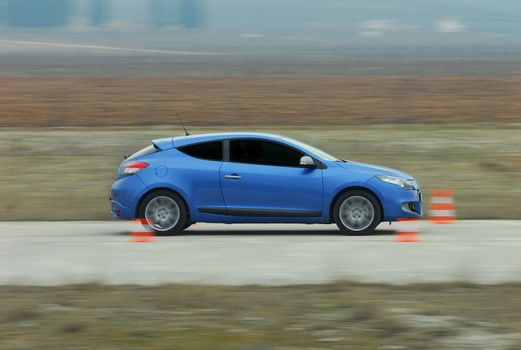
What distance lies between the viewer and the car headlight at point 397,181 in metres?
15.2

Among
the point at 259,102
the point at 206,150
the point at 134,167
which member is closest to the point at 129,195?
the point at 134,167

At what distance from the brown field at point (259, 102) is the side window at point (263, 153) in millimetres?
19525

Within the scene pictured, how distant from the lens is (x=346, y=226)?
49.7 feet

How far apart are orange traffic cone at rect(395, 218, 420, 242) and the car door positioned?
3.85ft

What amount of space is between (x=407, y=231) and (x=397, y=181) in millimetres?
803

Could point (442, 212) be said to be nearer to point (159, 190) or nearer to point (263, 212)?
point (263, 212)

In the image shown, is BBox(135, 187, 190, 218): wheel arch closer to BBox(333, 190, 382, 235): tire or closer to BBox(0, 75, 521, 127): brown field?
BBox(333, 190, 382, 235): tire

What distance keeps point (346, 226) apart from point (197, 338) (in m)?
7.52

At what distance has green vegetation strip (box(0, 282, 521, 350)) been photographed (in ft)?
25.4

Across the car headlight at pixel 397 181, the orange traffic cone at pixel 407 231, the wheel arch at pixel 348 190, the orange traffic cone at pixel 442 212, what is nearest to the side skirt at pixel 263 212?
the wheel arch at pixel 348 190

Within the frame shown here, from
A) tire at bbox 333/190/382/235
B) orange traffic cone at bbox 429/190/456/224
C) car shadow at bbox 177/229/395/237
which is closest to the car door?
tire at bbox 333/190/382/235

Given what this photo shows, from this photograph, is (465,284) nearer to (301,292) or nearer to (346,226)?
(301,292)

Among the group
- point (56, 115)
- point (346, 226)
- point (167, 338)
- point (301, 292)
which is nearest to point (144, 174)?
point (346, 226)

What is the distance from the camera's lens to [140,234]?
15211 mm
